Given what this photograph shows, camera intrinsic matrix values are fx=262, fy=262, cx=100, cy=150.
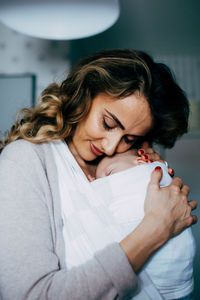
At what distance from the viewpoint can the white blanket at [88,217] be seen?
2.57 ft

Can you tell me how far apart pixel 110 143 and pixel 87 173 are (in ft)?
0.79

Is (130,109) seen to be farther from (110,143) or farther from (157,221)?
(157,221)

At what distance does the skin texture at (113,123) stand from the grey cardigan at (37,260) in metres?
0.38

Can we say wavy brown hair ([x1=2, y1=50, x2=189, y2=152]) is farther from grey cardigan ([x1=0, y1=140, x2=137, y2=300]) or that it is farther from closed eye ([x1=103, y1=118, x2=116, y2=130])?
grey cardigan ([x1=0, y1=140, x2=137, y2=300])

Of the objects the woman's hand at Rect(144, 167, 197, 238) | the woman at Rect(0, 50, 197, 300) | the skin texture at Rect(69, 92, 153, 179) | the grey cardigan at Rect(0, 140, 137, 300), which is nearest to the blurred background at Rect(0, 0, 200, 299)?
the woman at Rect(0, 50, 197, 300)

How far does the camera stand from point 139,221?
84cm

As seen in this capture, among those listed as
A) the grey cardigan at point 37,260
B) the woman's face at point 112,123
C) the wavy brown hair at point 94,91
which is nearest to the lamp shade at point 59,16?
the wavy brown hair at point 94,91

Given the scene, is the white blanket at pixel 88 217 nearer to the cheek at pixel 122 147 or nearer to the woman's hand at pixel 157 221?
the woman's hand at pixel 157 221

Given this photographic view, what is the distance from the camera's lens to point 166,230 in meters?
0.78

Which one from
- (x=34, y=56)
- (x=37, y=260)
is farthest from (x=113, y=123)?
(x=34, y=56)

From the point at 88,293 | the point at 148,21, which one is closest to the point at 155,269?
the point at 88,293

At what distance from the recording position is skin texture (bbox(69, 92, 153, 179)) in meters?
1.05

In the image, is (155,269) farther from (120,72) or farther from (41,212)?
(120,72)

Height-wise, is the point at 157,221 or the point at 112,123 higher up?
the point at 112,123
